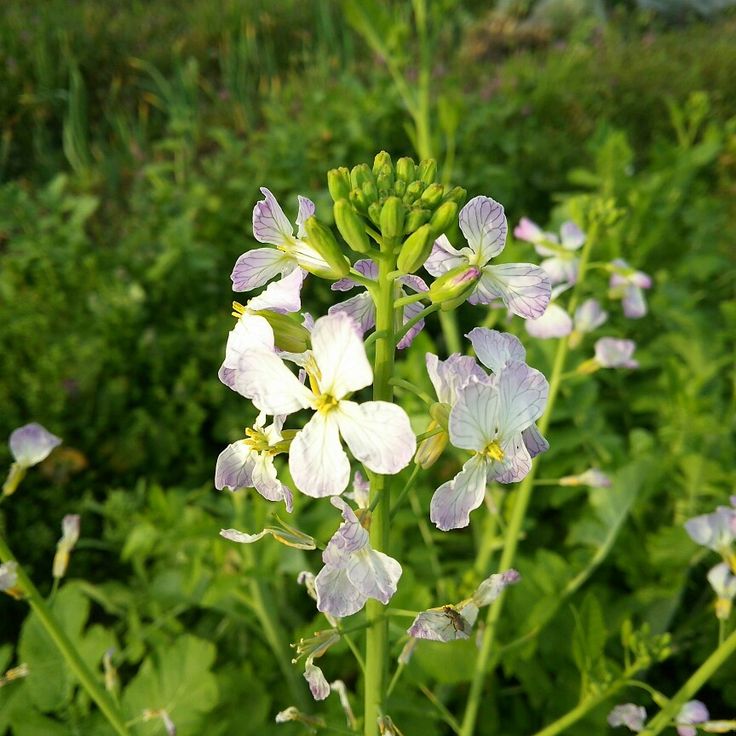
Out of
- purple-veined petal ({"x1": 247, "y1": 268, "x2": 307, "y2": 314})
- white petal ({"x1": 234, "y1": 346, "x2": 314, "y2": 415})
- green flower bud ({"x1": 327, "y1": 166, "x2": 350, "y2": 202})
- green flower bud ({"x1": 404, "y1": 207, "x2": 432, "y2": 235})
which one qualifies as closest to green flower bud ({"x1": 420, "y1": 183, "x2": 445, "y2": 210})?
green flower bud ({"x1": 404, "y1": 207, "x2": 432, "y2": 235})

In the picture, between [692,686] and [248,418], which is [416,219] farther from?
[248,418]

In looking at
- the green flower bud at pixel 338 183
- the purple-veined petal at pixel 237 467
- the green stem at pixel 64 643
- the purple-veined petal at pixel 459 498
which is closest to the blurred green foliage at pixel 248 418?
the green stem at pixel 64 643

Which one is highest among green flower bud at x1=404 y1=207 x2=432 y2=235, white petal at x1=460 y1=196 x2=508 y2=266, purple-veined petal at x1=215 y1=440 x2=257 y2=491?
green flower bud at x1=404 y1=207 x2=432 y2=235

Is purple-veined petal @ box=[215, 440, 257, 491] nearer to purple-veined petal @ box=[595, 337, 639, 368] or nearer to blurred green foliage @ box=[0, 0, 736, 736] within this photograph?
blurred green foliage @ box=[0, 0, 736, 736]

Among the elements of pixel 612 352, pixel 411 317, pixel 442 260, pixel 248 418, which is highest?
pixel 442 260

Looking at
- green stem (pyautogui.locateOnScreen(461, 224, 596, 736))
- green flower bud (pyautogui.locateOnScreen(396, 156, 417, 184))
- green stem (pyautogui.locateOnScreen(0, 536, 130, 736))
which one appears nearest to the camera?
green flower bud (pyautogui.locateOnScreen(396, 156, 417, 184))

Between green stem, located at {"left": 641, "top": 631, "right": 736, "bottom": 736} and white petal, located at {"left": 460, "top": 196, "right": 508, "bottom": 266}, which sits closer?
white petal, located at {"left": 460, "top": 196, "right": 508, "bottom": 266}

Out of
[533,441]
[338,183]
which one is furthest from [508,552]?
[338,183]
